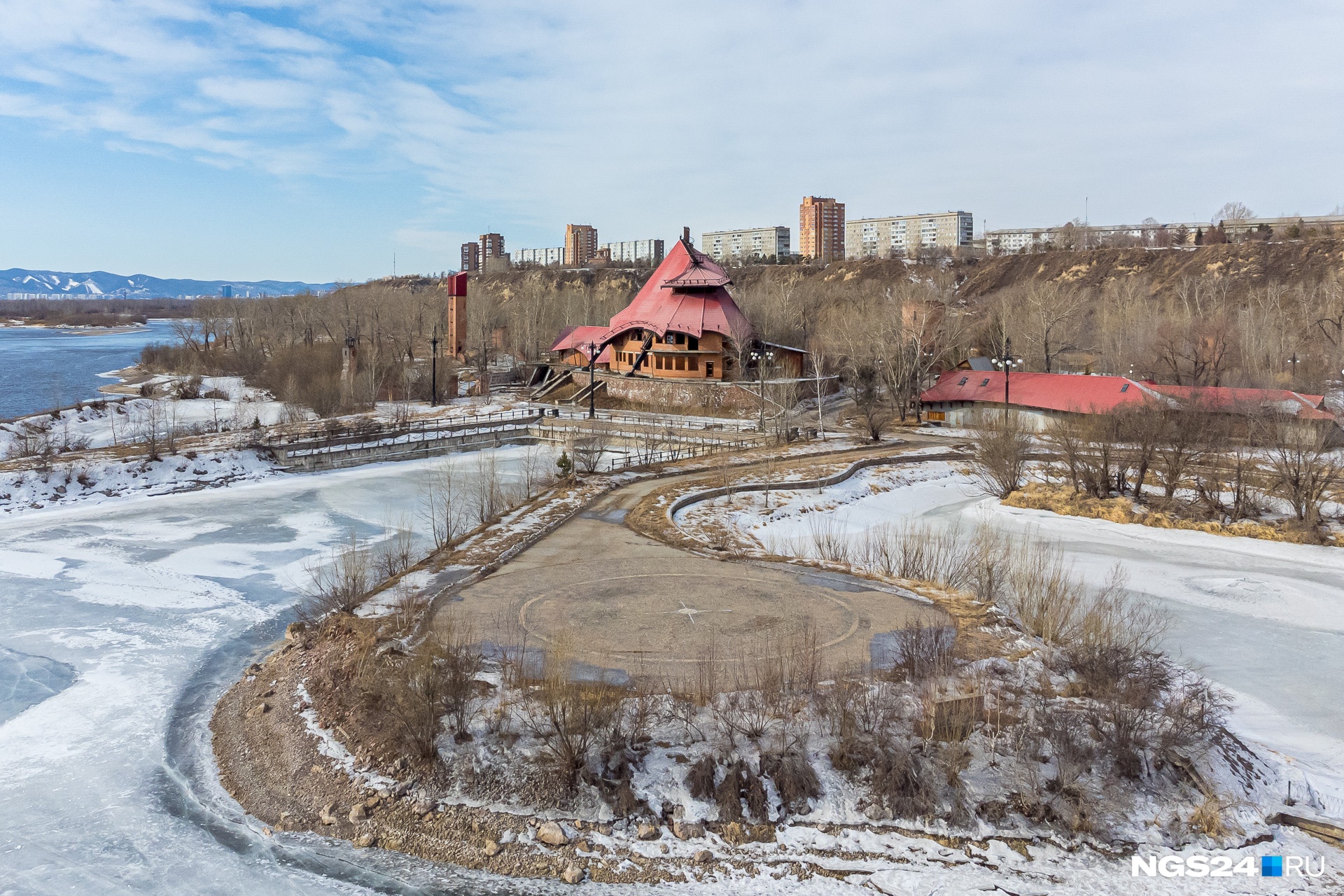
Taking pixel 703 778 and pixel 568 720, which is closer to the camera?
pixel 703 778

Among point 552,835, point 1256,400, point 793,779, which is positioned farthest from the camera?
point 1256,400

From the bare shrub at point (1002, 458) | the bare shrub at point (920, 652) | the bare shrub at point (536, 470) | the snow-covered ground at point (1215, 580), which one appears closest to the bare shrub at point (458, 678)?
the bare shrub at point (920, 652)

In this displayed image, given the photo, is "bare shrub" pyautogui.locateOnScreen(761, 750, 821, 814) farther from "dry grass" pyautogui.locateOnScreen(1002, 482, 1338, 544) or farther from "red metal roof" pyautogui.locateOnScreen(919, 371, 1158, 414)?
"red metal roof" pyautogui.locateOnScreen(919, 371, 1158, 414)

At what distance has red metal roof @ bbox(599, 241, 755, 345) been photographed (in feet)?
176

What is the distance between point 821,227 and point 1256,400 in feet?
421

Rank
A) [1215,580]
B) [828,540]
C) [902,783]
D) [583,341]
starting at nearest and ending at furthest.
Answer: [902,783], [1215,580], [828,540], [583,341]

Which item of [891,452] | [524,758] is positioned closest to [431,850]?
[524,758]

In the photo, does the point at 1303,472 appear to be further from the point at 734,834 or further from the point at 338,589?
the point at 338,589

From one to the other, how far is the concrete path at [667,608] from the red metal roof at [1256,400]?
28635 mm

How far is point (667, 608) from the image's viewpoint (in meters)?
17.0

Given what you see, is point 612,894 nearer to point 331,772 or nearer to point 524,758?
point 524,758

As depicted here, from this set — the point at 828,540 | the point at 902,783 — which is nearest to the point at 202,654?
the point at 902,783

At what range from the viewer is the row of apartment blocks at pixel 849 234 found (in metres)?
162

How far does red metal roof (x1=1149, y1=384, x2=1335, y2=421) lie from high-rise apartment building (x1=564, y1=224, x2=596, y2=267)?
16244 centimetres
